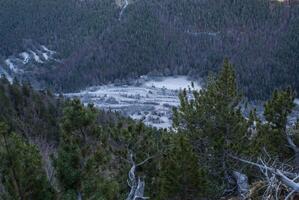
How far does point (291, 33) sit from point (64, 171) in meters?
142

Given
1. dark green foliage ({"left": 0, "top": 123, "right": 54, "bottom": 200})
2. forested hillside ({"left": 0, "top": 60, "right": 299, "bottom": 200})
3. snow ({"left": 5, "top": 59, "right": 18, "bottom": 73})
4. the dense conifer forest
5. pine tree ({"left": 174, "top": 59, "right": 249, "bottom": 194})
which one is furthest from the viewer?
snow ({"left": 5, "top": 59, "right": 18, "bottom": 73})

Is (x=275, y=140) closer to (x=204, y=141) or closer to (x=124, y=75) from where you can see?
(x=204, y=141)

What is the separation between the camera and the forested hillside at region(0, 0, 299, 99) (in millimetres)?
139750

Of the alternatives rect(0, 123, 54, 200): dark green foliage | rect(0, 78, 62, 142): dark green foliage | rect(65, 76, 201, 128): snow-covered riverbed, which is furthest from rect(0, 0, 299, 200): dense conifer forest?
rect(65, 76, 201, 128): snow-covered riverbed

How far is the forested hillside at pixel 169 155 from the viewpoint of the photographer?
10883 millimetres

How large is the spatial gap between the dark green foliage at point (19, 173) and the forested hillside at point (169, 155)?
20mm

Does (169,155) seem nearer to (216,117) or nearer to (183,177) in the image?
(183,177)

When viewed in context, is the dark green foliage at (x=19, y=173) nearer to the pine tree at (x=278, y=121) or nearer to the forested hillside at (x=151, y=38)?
the pine tree at (x=278, y=121)

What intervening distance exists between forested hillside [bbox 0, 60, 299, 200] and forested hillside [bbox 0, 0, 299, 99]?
106132 mm

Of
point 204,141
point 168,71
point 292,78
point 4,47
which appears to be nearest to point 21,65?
point 4,47

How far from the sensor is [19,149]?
1070 centimetres

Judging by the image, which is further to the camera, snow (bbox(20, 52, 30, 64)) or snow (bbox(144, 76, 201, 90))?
snow (bbox(20, 52, 30, 64))

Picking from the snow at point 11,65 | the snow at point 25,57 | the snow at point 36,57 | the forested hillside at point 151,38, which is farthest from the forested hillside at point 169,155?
the snow at point 25,57

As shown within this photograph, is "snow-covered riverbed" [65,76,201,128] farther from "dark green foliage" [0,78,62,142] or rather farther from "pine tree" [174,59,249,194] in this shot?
"pine tree" [174,59,249,194]
